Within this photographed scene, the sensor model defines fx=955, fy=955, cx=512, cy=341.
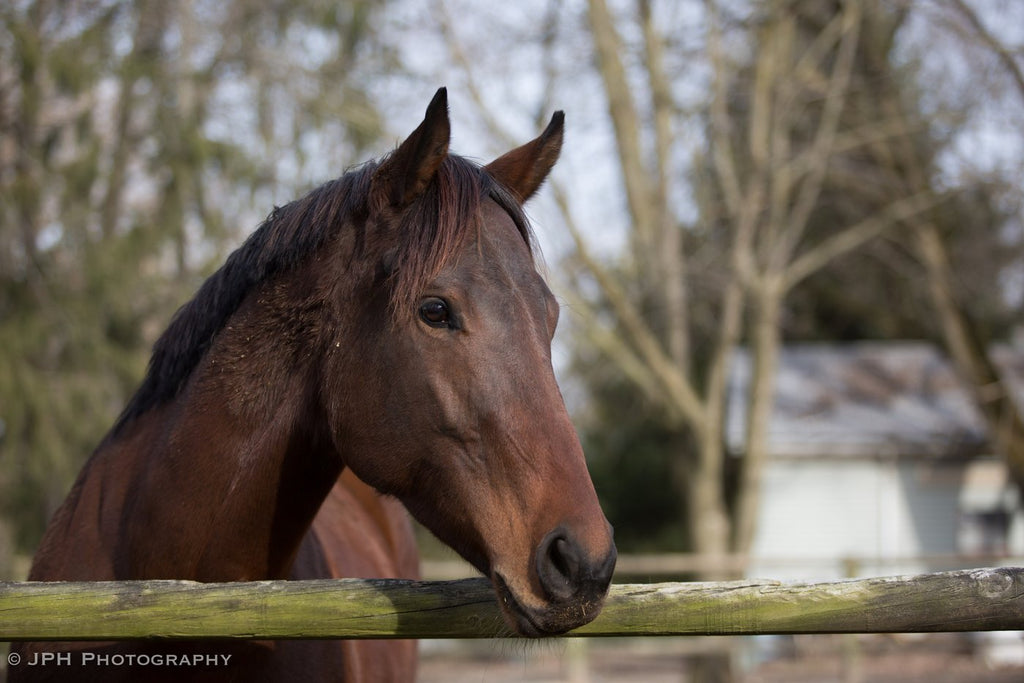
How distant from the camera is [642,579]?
14562 mm

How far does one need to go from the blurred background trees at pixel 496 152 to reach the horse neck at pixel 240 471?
7942mm

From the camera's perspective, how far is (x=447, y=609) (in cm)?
217

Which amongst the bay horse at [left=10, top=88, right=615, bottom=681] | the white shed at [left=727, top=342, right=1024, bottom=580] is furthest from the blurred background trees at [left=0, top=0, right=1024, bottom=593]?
the bay horse at [left=10, top=88, right=615, bottom=681]

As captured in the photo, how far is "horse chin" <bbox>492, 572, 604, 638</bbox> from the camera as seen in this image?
1.94 metres

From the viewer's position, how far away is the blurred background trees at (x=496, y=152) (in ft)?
33.5

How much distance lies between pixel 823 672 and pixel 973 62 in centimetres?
920

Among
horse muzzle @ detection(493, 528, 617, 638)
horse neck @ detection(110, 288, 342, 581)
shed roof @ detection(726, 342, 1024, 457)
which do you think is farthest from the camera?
shed roof @ detection(726, 342, 1024, 457)

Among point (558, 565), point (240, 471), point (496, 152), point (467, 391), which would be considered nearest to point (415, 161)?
point (467, 391)

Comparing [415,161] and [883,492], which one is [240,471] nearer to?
[415,161]

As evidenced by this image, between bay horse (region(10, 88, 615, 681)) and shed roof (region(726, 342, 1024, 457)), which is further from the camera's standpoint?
shed roof (region(726, 342, 1024, 457))

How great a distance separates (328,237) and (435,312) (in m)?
0.47

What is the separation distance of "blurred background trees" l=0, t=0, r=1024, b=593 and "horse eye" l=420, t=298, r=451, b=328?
27.2ft

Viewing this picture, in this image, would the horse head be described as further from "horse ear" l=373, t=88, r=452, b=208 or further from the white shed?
the white shed

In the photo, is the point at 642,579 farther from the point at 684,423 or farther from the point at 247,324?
the point at 247,324
